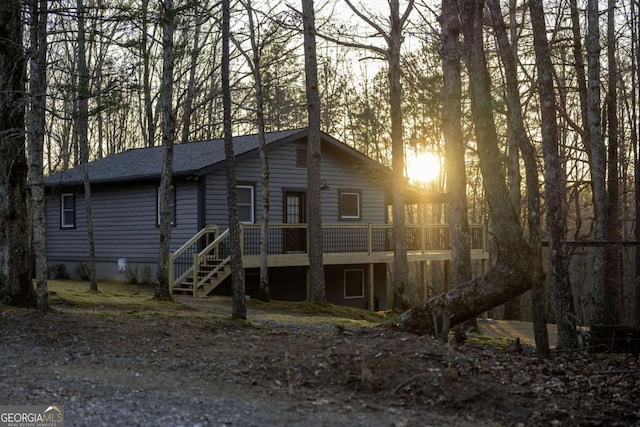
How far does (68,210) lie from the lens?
93.0 feet

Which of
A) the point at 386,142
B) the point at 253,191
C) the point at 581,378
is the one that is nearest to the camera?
the point at 581,378

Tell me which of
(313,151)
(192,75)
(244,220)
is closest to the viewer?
(313,151)

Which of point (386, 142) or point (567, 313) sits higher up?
point (386, 142)

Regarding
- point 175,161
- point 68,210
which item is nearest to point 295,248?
point 175,161

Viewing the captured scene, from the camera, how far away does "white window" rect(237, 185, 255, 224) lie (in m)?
24.2

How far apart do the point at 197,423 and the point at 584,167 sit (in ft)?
84.6

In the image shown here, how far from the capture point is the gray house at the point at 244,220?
23.1 meters

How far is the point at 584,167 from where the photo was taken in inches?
1161

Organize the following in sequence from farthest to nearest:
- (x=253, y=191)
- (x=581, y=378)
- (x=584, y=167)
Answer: (x=584, y=167) → (x=253, y=191) → (x=581, y=378)

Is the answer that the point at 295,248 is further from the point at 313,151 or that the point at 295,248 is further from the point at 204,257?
the point at 313,151

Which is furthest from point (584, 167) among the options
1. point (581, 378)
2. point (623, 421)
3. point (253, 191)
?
point (623, 421)

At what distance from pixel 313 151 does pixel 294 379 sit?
11.3 m

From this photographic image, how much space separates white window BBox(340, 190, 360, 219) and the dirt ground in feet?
50.0

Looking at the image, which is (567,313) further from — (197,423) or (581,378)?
(197,423)
